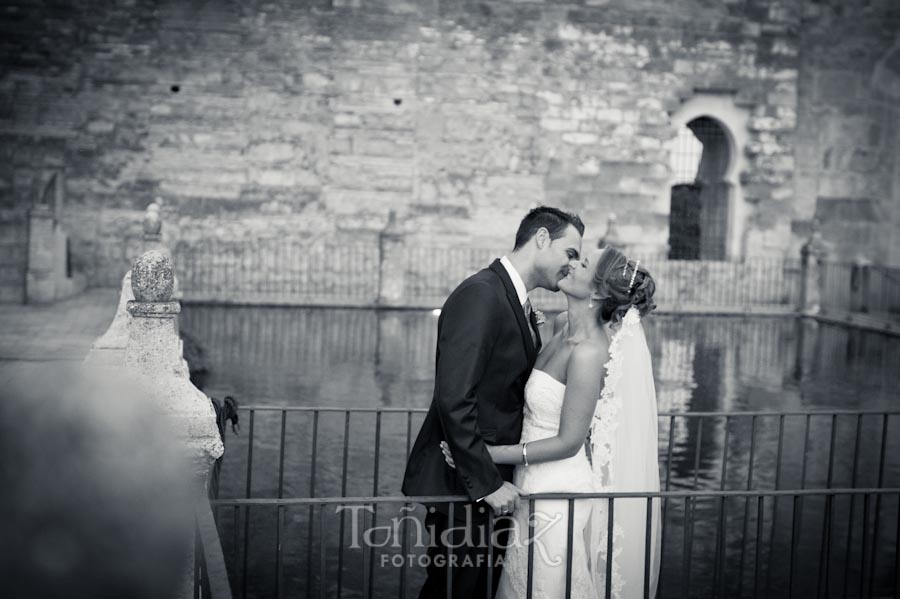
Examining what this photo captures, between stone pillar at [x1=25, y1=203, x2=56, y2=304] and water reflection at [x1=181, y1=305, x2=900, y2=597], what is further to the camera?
stone pillar at [x1=25, y1=203, x2=56, y2=304]

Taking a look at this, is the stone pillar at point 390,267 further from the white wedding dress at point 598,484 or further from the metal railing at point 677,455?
the white wedding dress at point 598,484

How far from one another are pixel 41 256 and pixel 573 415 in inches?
477

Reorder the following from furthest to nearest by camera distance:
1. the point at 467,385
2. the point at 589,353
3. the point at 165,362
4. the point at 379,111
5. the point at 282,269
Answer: the point at 379,111
the point at 282,269
the point at 589,353
the point at 165,362
the point at 467,385

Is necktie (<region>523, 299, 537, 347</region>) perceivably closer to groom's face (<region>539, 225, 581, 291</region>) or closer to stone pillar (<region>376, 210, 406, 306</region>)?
groom's face (<region>539, 225, 581, 291</region>)

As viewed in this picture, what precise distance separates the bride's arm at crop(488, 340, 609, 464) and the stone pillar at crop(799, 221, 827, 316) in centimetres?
1711

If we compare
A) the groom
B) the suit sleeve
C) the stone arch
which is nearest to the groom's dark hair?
the groom

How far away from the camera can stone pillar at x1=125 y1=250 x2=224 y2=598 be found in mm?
3566

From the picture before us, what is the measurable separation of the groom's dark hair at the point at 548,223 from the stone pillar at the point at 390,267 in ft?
47.4

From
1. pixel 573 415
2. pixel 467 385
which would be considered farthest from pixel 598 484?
pixel 467 385

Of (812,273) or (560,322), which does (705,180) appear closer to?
→ (812,273)

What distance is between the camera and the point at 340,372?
11.4 m

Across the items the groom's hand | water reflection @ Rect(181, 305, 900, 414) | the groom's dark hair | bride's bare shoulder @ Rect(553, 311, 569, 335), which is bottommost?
water reflection @ Rect(181, 305, 900, 414)

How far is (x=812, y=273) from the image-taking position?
19953 millimetres

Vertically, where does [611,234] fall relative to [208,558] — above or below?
above
